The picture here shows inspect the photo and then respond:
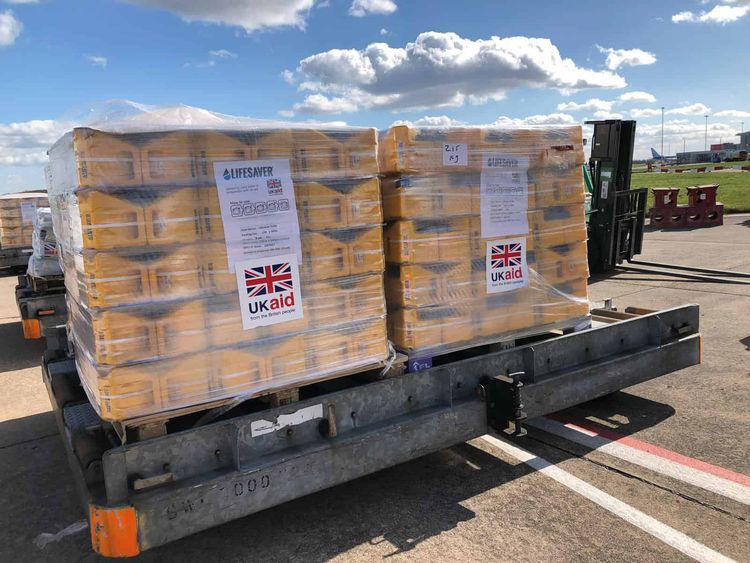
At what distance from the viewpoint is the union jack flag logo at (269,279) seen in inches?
126

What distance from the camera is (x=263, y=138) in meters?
3.21

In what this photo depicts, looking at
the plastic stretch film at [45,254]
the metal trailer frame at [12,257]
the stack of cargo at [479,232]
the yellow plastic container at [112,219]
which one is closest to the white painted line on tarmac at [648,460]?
the stack of cargo at [479,232]

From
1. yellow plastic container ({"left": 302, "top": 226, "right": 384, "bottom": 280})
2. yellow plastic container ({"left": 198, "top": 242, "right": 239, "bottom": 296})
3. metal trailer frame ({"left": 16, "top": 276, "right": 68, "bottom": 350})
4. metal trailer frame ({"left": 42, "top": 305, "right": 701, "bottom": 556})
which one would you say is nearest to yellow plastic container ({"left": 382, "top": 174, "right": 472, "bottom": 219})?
yellow plastic container ({"left": 302, "top": 226, "right": 384, "bottom": 280})

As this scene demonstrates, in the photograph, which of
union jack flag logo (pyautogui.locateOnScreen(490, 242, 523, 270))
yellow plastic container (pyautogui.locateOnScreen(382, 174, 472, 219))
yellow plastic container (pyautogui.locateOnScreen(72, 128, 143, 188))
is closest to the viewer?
yellow plastic container (pyautogui.locateOnScreen(72, 128, 143, 188))

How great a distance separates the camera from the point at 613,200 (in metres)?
10.9

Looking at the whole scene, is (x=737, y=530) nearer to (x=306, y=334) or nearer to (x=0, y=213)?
(x=306, y=334)

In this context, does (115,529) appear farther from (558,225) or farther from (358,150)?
(558,225)

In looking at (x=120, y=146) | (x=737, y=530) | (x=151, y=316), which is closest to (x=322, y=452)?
(x=151, y=316)

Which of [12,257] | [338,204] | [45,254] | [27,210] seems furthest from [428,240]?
[12,257]

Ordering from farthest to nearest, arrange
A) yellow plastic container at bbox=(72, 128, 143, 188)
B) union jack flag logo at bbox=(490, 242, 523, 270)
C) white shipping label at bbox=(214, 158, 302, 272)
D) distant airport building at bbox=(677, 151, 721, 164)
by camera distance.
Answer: distant airport building at bbox=(677, 151, 721, 164), union jack flag logo at bbox=(490, 242, 523, 270), white shipping label at bbox=(214, 158, 302, 272), yellow plastic container at bbox=(72, 128, 143, 188)

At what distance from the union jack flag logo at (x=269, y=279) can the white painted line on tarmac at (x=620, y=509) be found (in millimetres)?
2176

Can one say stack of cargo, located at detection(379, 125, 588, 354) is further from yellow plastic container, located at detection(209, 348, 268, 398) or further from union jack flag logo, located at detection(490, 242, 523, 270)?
yellow plastic container, located at detection(209, 348, 268, 398)

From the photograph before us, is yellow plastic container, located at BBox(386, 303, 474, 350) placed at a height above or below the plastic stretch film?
below

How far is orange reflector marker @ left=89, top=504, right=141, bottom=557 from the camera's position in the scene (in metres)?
2.79
